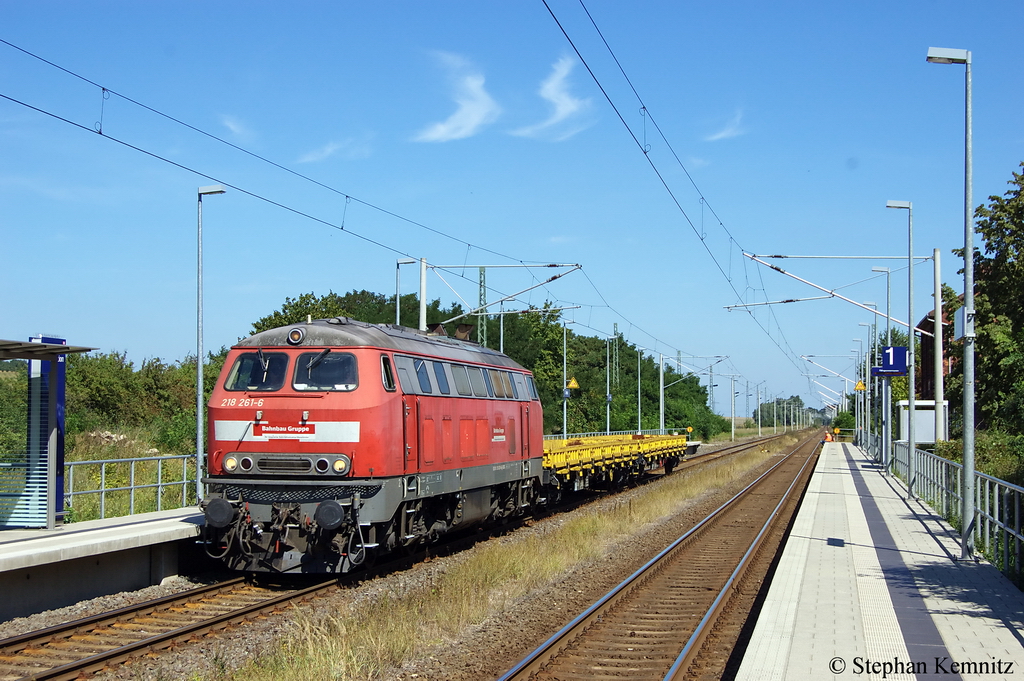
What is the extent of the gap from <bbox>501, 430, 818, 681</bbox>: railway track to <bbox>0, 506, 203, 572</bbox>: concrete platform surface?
18.3 feet

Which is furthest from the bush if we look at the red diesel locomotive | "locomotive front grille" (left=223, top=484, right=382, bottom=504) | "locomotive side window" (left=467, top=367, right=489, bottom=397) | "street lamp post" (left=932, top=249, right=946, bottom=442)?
"locomotive front grille" (left=223, top=484, right=382, bottom=504)

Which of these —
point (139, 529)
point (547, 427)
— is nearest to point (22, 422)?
point (139, 529)

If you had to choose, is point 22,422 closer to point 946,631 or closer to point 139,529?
point 139,529

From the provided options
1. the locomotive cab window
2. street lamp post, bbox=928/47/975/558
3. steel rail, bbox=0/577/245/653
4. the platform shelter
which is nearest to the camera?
steel rail, bbox=0/577/245/653

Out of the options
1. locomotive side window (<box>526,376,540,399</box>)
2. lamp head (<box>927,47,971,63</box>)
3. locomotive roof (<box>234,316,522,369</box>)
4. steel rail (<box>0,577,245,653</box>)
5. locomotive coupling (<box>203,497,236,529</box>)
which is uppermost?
lamp head (<box>927,47,971,63</box>)

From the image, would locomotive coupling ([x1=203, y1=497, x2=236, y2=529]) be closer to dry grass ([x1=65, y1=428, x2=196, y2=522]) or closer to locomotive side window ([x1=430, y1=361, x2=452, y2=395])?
dry grass ([x1=65, y1=428, x2=196, y2=522])

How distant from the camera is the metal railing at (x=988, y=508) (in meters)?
12.1

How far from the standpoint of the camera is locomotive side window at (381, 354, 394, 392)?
13000mm

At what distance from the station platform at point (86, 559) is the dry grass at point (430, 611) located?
2.90 m

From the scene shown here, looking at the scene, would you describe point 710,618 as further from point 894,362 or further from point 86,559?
point 894,362

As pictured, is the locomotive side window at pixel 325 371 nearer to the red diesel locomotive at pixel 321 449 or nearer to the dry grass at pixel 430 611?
the red diesel locomotive at pixel 321 449

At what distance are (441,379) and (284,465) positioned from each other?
3.48m

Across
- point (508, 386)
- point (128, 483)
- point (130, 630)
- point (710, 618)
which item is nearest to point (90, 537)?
point (130, 630)

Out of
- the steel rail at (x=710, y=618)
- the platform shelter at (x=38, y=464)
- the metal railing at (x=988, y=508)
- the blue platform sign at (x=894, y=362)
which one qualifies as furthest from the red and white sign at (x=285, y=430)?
the blue platform sign at (x=894, y=362)
